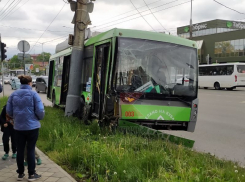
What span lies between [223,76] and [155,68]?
25187 mm

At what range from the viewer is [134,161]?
4945 mm

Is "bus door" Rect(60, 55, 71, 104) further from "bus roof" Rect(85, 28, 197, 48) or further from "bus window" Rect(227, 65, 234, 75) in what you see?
"bus window" Rect(227, 65, 234, 75)

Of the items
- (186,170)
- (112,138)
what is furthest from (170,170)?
(112,138)

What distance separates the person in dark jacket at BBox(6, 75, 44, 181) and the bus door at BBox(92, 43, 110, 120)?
132 inches

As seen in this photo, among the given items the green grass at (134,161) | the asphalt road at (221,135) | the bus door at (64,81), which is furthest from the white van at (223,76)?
the green grass at (134,161)

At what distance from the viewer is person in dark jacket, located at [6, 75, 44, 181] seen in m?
4.66

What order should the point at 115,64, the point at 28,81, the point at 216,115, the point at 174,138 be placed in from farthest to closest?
the point at 216,115 → the point at 115,64 → the point at 174,138 → the point at 28,81

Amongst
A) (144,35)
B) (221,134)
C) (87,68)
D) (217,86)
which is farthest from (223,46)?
(144,35)

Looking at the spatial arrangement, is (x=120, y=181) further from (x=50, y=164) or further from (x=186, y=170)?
(x=50, y=164)

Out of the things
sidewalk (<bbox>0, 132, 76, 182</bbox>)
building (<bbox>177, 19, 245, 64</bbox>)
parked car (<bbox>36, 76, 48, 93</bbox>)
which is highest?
building (<bbox>177, 19, 245, 64</bbox>)

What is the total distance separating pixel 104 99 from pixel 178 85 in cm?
193

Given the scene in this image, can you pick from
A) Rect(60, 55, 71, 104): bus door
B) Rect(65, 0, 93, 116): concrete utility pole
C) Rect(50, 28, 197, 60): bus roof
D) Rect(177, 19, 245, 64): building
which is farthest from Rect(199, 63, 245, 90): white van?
Rect(50, 28, 197, 60): bus roof

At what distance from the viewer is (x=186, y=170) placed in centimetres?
450

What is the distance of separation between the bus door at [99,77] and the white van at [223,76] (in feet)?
77.9
